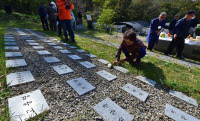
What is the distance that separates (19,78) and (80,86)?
41.0 inches

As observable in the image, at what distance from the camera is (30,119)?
41.9 inches

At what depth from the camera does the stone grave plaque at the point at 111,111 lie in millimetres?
1218

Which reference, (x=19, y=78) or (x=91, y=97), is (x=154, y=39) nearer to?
(x=91, y=97)

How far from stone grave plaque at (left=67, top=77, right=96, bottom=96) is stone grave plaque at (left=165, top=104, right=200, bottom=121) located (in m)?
1.18

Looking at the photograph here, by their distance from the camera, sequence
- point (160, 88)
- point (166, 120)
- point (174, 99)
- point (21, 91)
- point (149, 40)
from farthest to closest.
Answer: point (149, 40) → point (160, 88) → point (174, 99) → point (21, 91) → point (166, 120)

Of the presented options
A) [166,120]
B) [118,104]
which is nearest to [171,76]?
[166,120]

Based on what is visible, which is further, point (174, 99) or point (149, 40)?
point (149, 40)

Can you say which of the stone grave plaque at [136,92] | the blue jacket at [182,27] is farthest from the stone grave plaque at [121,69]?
the blue jacket at [182,27]

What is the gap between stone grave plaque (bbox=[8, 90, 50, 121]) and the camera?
3.56 feet

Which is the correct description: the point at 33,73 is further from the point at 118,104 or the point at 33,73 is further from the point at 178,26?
the point at 178,26

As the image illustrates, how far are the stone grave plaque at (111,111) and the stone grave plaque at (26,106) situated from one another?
68cm

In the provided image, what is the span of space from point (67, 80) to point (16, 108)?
0.82 metres

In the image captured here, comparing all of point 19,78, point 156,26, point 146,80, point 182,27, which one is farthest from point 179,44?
point 19,78

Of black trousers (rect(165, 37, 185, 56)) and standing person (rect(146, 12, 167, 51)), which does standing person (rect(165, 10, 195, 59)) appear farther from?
standing person (rect(146, 12, 167, 51))
